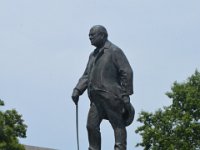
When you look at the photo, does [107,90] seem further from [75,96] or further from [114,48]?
[114,48]

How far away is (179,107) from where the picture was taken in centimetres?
4953

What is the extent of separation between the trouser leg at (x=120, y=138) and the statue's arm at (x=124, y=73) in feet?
2.43

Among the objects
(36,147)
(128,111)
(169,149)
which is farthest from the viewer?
(36,147)

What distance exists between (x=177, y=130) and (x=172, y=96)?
2249mm

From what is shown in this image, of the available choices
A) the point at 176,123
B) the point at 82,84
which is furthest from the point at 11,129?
the point at 82,84

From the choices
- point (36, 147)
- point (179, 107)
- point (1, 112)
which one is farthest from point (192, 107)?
point (36, 147)

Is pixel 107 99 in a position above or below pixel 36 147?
below

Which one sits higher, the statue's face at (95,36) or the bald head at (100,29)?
the bald head at (100,29)

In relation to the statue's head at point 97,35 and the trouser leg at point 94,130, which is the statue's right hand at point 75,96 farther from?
the statue's head at point 97,35

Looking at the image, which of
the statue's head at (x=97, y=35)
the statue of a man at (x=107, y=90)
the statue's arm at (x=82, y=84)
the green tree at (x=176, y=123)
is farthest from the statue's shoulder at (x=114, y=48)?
the green tree at (x=176, y=123)

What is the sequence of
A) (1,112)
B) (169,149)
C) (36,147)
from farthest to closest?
(36,147) → (1,112) → (169,149)

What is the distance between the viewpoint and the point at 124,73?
18.1 metres

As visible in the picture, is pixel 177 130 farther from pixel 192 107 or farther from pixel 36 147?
pixel 36 147

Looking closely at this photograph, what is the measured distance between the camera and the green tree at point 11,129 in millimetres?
49594
